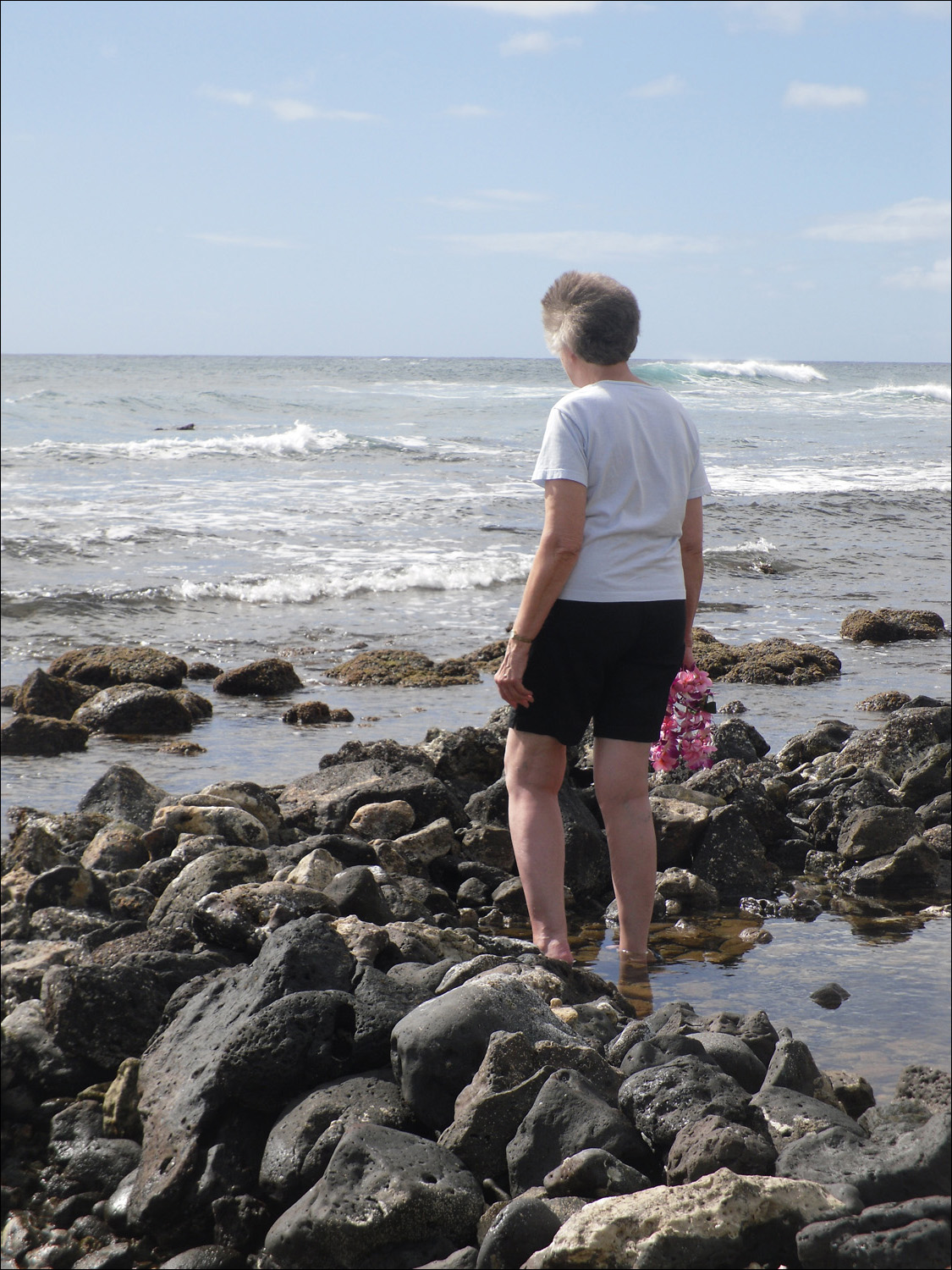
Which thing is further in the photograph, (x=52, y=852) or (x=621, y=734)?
(x=52, y=852)

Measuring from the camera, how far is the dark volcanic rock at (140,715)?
7477mm

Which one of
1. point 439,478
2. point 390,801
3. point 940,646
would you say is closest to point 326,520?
point 439,478

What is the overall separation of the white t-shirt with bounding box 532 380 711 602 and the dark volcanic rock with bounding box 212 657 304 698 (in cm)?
550

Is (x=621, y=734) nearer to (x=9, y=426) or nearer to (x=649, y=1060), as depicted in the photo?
(x=649, y=1060)

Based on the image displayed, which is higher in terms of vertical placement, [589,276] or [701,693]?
[589,276]

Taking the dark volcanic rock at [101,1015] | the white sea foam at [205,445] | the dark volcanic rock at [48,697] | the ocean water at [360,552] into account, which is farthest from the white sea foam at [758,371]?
the dark volcanic rock at [101,1015]

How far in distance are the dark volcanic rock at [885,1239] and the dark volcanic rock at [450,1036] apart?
2.62ft

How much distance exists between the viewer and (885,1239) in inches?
68.1

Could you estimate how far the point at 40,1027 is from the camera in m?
2.87

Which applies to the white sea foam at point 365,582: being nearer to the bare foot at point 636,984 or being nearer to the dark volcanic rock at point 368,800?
the dark volcanic rock at point 368,800

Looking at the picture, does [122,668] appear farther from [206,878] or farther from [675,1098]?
[675,1098]

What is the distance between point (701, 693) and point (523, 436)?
1058 inches

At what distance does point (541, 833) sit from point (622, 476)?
113 cm

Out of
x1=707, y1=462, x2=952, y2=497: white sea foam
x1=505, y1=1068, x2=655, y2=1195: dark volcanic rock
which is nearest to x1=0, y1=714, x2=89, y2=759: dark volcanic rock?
x1=505, y1=1068, x2=655, y2=1195: dark volcanic rock
